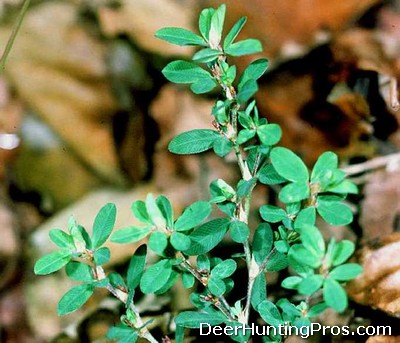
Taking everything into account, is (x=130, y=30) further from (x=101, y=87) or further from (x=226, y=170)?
(x=226, y=170)

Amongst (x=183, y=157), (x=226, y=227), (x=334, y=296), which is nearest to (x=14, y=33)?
(x=183, y=157)

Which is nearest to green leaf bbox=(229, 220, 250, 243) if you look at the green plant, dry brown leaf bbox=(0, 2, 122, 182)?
the green plant

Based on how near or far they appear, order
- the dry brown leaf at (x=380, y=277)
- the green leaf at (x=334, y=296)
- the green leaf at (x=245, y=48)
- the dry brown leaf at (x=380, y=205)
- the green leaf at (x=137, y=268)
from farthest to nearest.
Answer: the dry brown leaf at (x=380, y=205) < the dry brown leaf at (x=380, y=277) < the green leaf at (x=137, y=268) < the green leaf at (x=245, y=48) < the green leaf at (x=334, y=296)

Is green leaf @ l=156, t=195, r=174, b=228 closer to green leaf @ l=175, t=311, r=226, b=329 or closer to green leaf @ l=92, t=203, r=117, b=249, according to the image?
green leaf @ l=92, t=203, r=117, b=249

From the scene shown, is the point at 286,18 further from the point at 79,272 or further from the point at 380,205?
the point at 79,272

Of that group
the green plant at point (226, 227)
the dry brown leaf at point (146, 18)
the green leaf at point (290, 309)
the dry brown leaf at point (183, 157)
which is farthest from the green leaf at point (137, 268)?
the dry brown leaf at point (146, 18)

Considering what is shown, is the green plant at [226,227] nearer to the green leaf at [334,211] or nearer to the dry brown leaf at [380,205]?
the green leaf at [334,211]

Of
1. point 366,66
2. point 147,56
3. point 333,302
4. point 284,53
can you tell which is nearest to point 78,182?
point 147,56
